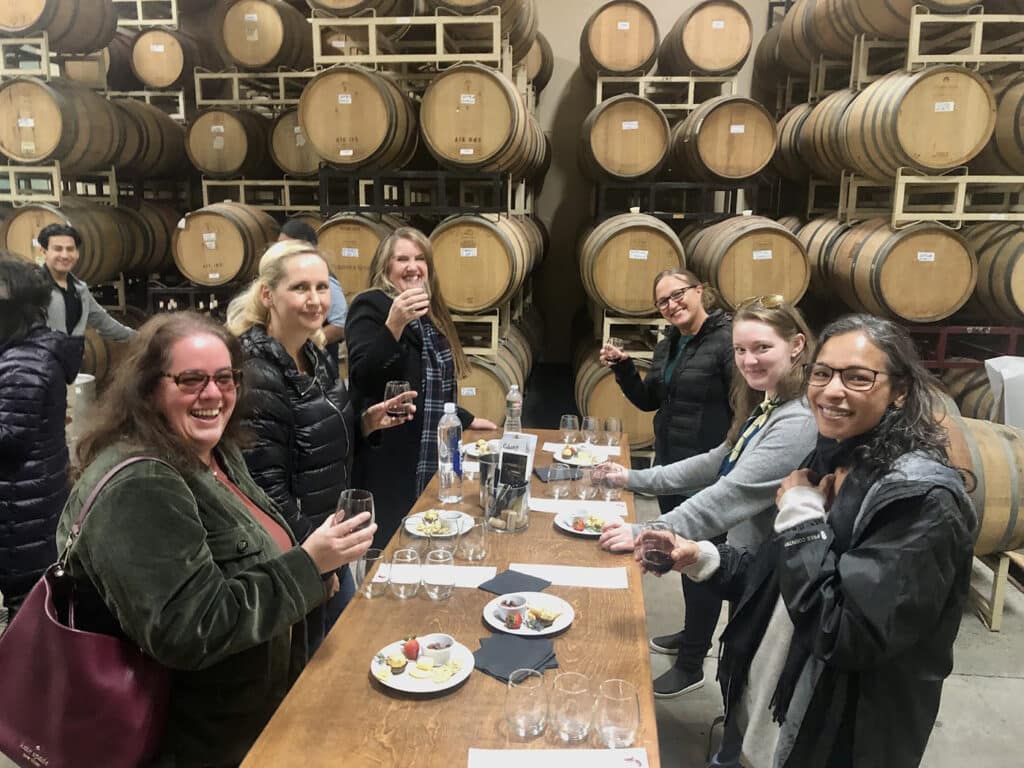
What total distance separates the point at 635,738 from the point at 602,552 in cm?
92

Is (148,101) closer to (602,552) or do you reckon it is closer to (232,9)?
(232,9)

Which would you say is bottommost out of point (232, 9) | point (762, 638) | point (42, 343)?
point (762, 638)

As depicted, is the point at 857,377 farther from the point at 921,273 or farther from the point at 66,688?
the point at 921,273

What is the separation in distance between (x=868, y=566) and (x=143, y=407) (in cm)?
155

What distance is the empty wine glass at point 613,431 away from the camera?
339 cm

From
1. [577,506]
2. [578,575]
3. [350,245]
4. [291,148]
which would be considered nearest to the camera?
[578,575]

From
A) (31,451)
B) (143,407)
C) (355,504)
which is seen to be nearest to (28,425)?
(31,451)

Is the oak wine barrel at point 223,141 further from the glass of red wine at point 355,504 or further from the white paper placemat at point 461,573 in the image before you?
the glass of red wine at point 355,504

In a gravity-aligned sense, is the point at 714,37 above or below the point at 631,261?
above

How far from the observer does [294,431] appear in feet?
8.00

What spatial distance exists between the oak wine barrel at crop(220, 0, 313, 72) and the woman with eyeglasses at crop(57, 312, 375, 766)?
6.14m

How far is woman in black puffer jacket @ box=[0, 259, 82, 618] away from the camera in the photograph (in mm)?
3145

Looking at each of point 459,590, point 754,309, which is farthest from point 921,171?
point 459,590

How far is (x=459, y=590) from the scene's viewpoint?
7.07 feet
